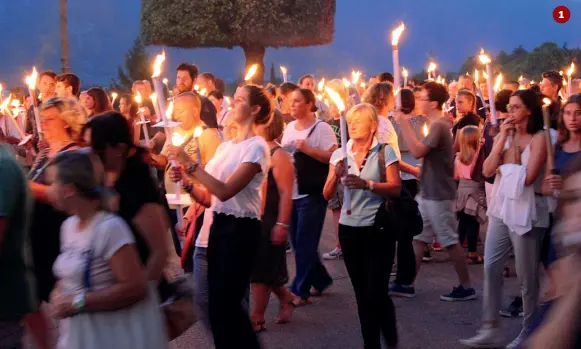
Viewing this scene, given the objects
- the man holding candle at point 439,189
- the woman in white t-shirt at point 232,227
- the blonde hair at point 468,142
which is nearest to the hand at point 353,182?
the woman in white t-shirt at point 232,227

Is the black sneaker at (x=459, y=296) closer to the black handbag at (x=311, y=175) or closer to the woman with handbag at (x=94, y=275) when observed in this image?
the black handbag at (x=311, y=175)

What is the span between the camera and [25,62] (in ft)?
503

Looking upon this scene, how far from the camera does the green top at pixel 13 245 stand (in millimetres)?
4180

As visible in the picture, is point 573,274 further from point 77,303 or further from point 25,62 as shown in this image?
point 25,62

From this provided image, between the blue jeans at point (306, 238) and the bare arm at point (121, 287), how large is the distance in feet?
14.1

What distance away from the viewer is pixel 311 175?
7883 mm

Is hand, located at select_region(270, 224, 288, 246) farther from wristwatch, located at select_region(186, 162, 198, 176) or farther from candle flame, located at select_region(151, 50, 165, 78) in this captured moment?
candle flame, located at select_region(151, 50, 165, 78)

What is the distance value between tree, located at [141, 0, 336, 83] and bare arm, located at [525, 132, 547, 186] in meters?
31.2

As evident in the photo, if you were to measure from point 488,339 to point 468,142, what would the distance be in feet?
11.5

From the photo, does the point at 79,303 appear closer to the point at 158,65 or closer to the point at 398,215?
the point at 158,65

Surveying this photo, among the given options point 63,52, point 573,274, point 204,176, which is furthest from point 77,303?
point 63,52

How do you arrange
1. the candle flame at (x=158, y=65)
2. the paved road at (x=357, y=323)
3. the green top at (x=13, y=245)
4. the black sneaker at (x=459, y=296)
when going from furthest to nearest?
1. the black sneaker at (x=459, y=296)
2. the paved road at (x=357, y=323)
3. the candle flame at (x=158, y=65)
4. the green top at (x=13, y=245)

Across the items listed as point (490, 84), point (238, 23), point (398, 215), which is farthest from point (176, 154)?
point (238, 23)

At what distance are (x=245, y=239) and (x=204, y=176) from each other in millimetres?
465
